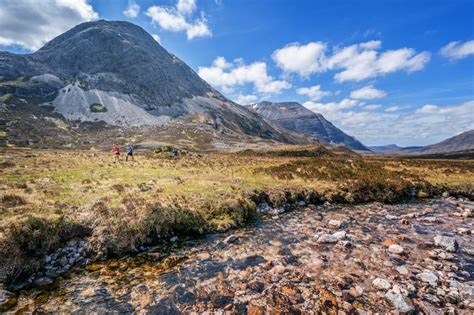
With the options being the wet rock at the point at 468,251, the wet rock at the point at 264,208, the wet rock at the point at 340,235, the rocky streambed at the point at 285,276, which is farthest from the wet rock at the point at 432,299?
the wet rock at the point at 264,208

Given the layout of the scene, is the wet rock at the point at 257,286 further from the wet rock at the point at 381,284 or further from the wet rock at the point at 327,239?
the wet rock at the point at 327,239

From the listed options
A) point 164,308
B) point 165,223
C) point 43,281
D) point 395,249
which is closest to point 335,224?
point 395,249

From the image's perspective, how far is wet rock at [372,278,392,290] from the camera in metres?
10.2

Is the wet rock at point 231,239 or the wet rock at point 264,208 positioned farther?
the wet rock at point 264,208

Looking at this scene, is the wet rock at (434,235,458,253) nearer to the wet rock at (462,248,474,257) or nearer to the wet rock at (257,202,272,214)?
the wet rock at (462,248,474,257)

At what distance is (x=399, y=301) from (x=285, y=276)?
162 inches

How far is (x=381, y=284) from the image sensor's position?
34.1ft

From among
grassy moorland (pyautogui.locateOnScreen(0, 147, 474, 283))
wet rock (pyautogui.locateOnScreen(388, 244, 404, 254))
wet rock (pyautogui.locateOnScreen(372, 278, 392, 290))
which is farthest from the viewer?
wet rock (pyautogui.locateOnScreen(388, 244, 404, 254))

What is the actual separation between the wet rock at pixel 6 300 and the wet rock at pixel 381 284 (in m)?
13.3

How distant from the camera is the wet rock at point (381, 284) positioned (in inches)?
403

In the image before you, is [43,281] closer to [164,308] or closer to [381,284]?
[164,308]

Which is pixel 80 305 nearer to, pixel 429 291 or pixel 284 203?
pixel 429 291

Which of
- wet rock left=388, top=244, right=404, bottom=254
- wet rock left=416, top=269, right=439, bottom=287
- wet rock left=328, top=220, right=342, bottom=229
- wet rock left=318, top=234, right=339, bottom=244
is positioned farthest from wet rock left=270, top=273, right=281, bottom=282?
wet rock left=328, top=220, right=342, bottom=229

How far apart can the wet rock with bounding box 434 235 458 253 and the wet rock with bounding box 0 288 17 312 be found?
1931 centimetres
